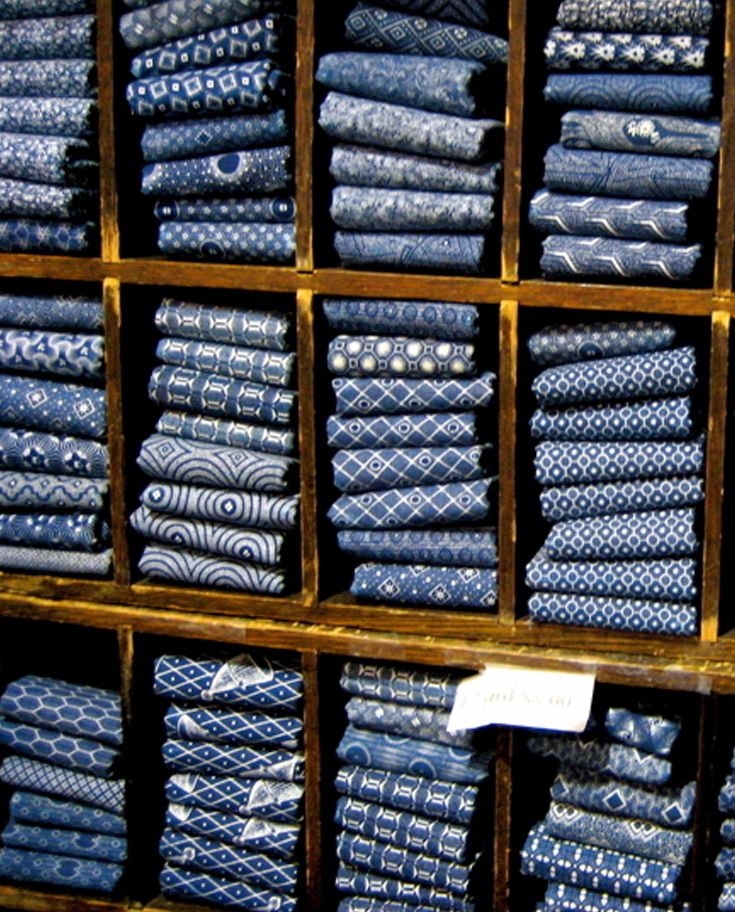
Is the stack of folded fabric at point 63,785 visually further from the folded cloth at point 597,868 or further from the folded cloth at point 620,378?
the folded cloth at point 620,378

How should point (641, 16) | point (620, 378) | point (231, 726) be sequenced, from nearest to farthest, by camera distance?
point (641, 16) < point (620, 378) < point (231, 726)

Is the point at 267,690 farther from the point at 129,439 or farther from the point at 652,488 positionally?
the point at 652,488

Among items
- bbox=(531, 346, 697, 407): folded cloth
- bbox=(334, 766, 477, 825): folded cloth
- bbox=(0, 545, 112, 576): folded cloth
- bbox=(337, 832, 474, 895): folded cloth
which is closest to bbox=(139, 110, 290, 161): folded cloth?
bbox=(531, 346, 697, 407): folded cloth

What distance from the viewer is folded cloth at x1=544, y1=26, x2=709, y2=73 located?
251 cm

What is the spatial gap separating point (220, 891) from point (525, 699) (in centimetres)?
76

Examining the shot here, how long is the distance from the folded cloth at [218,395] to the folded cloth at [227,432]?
0.02 meters

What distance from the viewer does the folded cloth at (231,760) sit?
2.93 meters

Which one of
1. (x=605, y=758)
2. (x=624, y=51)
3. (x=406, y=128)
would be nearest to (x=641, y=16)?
(x=624, y=51)

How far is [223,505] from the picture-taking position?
287cm

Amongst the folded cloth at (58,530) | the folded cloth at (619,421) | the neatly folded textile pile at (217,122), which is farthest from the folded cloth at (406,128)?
the folded cloth at (58,530)

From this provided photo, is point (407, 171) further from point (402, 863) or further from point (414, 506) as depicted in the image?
point (402, 863)

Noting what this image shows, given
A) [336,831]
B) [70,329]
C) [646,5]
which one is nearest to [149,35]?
[70,329]

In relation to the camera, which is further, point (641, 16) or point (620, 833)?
point (620, 833)

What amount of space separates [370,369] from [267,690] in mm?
632
